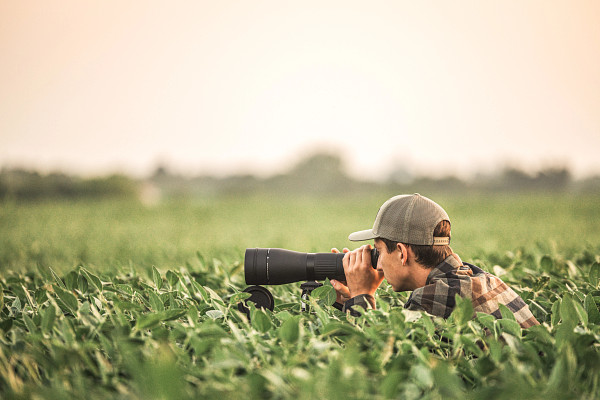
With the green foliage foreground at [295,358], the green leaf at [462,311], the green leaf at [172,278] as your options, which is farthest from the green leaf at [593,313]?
the green leaf at [172,278]

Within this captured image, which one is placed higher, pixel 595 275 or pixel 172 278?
pixel 172 278

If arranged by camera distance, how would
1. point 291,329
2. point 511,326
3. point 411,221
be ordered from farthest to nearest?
point 411,221, point 511,326, point 291,329

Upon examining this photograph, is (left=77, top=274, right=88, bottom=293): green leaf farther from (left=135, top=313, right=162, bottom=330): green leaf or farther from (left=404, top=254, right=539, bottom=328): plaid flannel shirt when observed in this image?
(left=404, top=254, right=539, bottom=328): plaid flannel shirt

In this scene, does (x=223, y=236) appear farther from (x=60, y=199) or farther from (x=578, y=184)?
(x=578, y=184)

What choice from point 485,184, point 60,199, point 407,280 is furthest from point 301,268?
point 485,184

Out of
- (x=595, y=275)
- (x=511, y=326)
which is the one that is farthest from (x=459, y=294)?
(x=595, y=275)

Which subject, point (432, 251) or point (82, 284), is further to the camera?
point (82, 284)

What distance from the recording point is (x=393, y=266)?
226 centimetres

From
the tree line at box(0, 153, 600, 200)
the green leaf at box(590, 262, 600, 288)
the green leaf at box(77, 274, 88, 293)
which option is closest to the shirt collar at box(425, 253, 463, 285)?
the green leaf at box(590, 262, 600, 288)

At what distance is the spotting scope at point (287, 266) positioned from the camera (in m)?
2.38

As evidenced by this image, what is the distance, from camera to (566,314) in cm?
177

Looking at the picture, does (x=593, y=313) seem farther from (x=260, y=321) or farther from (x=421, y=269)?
(x=260, y=321)

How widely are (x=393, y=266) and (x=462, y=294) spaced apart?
331 millimetres

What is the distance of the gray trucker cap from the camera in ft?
7.13
